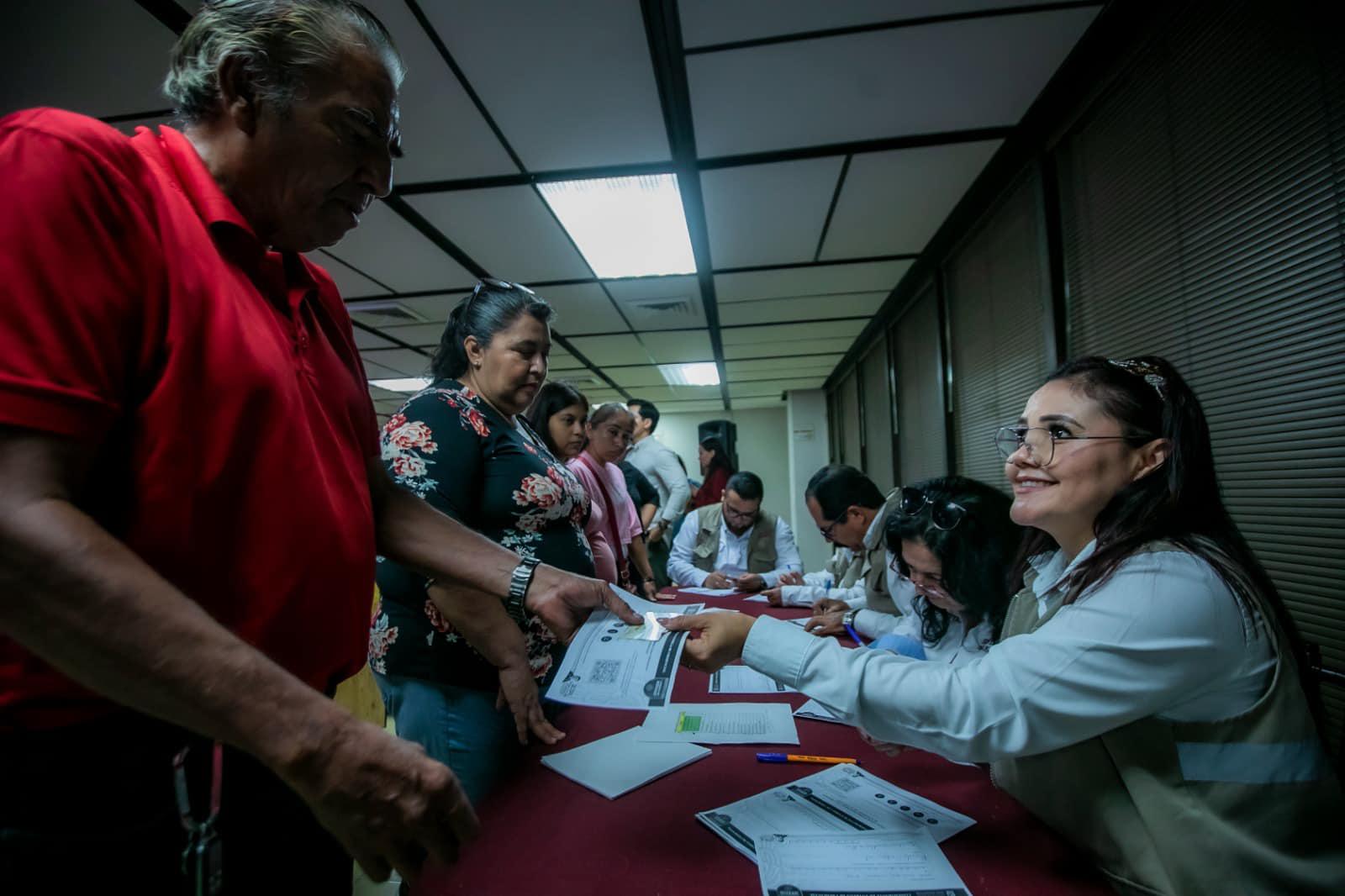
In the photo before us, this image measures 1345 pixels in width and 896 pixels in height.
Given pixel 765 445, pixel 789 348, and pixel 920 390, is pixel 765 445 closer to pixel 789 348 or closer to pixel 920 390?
pixel 789 348

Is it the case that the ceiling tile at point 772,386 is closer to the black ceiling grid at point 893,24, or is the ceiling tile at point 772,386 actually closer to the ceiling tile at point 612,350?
the ceiling tile at point 612,350

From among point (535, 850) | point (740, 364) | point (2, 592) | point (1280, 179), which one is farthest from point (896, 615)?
point (740, 364)

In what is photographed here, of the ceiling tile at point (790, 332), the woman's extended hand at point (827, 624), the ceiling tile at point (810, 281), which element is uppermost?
the ceiling tile at point (810, 281)

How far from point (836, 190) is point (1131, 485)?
216 centimetres

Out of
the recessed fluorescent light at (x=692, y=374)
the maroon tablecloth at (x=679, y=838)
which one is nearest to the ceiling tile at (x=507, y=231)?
the maroon tablecloth at (x=679, y=838)

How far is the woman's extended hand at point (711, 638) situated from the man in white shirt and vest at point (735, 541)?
2.72m

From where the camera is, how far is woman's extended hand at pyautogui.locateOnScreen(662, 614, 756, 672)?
1.02m

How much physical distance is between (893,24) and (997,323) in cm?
160

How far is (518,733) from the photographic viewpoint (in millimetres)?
1146

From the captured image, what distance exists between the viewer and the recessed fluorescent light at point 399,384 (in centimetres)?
641

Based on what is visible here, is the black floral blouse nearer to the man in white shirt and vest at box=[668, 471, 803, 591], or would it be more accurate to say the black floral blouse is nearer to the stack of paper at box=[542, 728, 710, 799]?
the stack of paper at box=[542, 728, 710, 799]

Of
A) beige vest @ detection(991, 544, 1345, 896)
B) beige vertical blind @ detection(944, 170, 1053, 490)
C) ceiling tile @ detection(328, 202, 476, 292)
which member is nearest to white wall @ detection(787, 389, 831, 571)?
beige vertical blind @ detection(944, 170, 1053, 490)

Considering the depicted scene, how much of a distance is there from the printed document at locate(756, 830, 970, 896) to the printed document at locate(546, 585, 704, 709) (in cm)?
25

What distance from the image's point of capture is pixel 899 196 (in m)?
2.85
